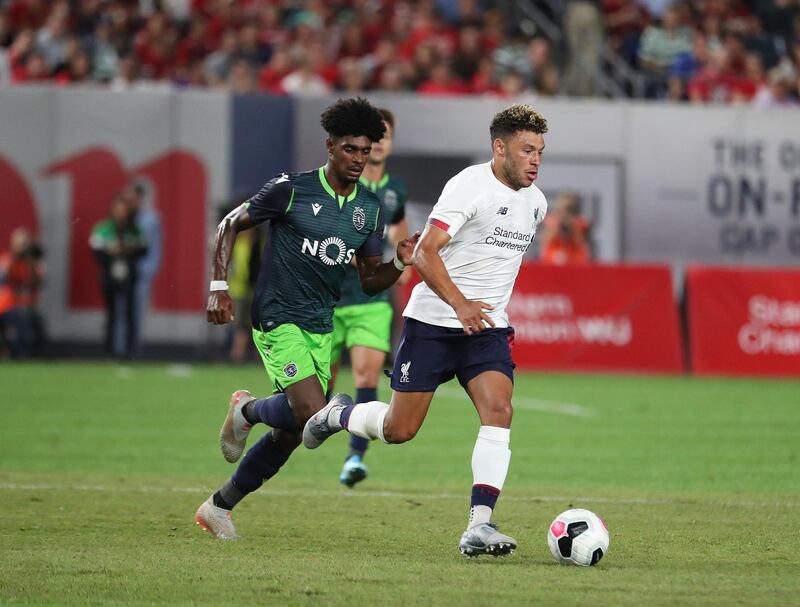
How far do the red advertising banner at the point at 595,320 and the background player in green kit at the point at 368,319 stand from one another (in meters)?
10.1

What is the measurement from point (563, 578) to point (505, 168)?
2367 millimetres

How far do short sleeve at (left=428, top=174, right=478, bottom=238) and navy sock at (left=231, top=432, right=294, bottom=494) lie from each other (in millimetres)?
1712

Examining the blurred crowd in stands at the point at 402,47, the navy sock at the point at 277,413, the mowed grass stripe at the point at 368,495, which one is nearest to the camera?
the navy sock at the point at 277,413

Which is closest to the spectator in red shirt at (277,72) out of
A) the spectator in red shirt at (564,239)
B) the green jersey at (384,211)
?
the spectator in red shirt at (564,239)

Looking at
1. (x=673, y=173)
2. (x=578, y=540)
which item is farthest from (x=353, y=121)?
(x=673, y=173)

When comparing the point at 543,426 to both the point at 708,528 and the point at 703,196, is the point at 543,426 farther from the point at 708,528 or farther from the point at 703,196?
the point at 703,196

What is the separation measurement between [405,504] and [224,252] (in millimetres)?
2806

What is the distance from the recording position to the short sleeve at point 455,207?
8039 millimetres

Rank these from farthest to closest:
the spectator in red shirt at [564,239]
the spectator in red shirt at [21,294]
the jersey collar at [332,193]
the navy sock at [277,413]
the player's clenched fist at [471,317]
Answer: the spectator in red shirt at [21,294], the spectator in red shirt at [564,239], the jersey collar at [332,193], the navy sock at [277,413], the player's clenched fist at [471,317]

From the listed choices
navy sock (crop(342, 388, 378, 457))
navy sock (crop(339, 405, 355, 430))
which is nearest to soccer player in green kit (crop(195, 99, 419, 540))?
navy sock (crop(339, 405, 355, 430))

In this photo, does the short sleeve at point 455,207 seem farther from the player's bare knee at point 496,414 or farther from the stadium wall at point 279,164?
the stadium wall at point 279,164

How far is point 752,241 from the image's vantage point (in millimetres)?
24609

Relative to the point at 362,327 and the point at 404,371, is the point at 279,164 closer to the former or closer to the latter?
the point at 362,327

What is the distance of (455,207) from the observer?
26.5 ft
